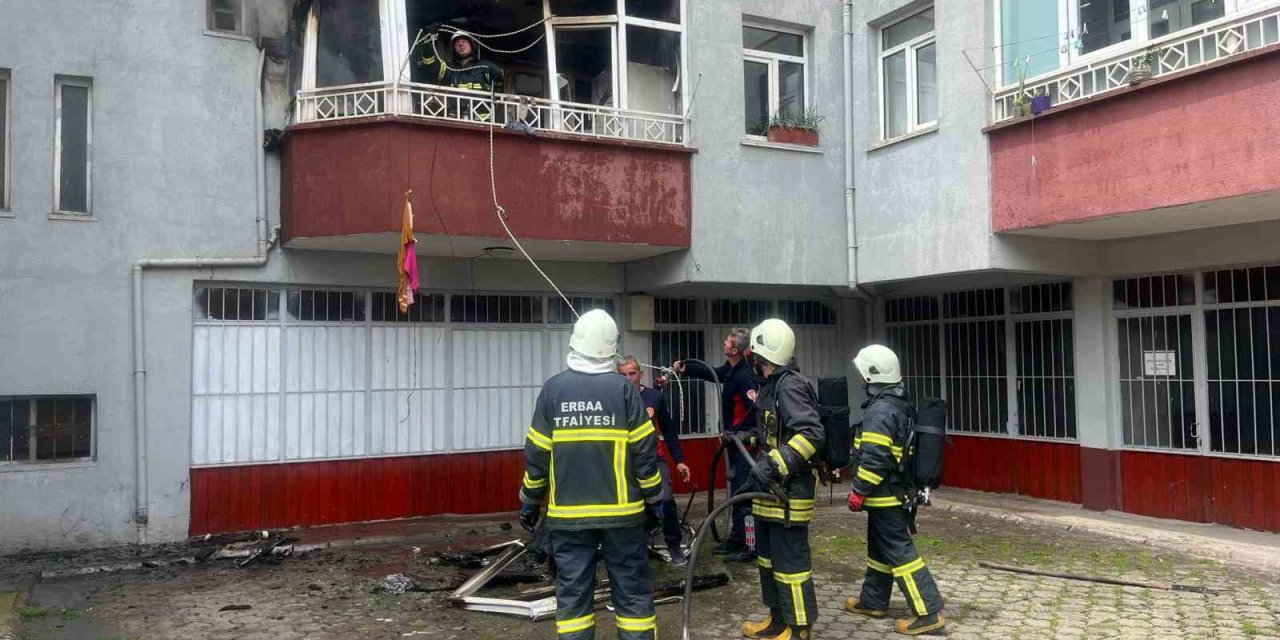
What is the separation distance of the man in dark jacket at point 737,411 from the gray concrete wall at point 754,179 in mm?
2511

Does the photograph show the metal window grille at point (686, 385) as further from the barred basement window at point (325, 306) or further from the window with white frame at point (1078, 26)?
the window with white frame at point (1078, 26)

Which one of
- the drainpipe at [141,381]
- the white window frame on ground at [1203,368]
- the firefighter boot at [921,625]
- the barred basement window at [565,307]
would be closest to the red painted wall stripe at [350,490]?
the drainpipe at [141,381]

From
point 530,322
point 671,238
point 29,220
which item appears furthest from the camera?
point 530,322

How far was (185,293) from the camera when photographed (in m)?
9.39

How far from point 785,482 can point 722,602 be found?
1658 mm

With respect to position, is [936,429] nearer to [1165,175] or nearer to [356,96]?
[1165,175]

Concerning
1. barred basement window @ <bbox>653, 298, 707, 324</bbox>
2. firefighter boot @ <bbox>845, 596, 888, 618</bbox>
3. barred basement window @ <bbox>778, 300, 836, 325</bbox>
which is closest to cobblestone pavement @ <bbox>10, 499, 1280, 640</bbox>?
firefighter boot @ <bbox>845, 596, 888, 618</bbox>

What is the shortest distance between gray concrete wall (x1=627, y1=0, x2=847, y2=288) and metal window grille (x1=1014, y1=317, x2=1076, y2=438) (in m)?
2.42

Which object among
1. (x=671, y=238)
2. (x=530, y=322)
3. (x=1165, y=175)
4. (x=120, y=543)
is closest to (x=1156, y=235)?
(x=1165, y=175)

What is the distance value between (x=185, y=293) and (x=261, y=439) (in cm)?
168

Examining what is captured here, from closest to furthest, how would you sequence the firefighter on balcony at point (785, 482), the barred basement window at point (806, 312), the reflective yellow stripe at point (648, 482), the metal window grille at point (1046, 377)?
the reflective yellow stripe at point (648, 482), the firefighter on balcony at point (785, 482), the metal window grille at point (1046, 377), the barred basement window at point (806, 312)

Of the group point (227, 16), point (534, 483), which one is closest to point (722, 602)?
point (534, 483)

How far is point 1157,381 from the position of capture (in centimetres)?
1017

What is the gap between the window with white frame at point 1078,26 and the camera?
8625 millimetres
